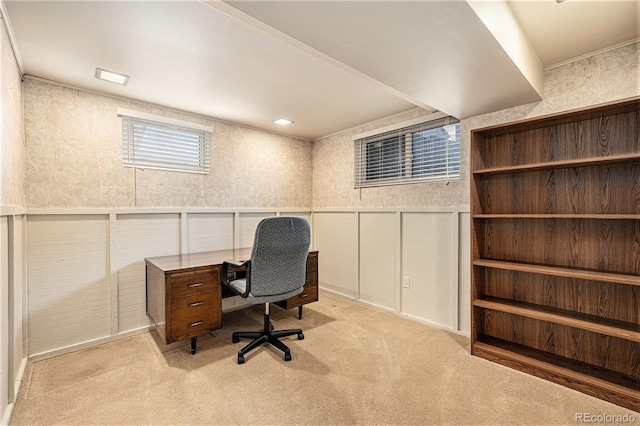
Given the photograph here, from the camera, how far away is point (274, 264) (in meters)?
2.24

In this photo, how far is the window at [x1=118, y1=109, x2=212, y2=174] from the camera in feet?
8.89

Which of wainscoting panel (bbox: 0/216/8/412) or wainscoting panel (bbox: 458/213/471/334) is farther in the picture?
wainscoting panel (bbox: 458/213/471/334)

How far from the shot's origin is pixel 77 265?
245cm

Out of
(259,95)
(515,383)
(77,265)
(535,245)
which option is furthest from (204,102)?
(515,383)

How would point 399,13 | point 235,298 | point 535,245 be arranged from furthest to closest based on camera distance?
point 235,298, point 535,245, point 399,13

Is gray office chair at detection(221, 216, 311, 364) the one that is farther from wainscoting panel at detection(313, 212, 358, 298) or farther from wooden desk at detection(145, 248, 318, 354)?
wainscoting panel at detection(313, 212, 358, 298)

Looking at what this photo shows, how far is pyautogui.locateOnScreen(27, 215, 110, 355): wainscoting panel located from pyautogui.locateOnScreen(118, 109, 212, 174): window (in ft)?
2.15

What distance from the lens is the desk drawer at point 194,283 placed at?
2.21m

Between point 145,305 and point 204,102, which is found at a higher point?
point 204,102

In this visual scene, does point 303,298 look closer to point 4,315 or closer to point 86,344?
point 86,344

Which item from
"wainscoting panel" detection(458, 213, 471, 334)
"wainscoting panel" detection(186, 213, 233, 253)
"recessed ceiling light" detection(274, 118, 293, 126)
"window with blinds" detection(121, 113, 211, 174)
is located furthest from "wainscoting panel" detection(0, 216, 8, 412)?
"wainscoting panel" detection(458, 213, 471, 334)

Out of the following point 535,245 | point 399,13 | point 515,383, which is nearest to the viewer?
point 399,13

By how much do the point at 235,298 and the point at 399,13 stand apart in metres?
3.11

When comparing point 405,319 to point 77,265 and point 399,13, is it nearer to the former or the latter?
point 399,13
